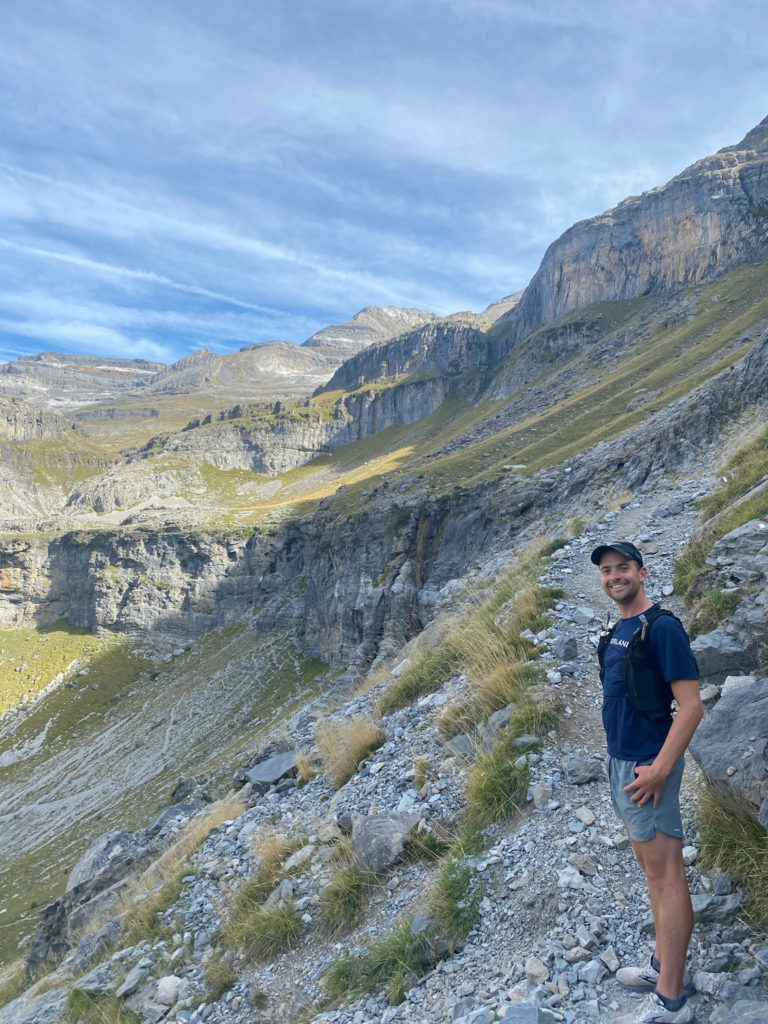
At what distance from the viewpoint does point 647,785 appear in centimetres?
350

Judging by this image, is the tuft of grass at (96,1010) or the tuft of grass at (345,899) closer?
the tuft of grass at (345,899)

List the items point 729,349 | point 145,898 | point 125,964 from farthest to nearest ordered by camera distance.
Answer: point 729,349 < point 145,898 < point 125,964

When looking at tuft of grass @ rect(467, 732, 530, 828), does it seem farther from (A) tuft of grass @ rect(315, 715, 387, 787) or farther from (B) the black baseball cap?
(B) the black baseball cap

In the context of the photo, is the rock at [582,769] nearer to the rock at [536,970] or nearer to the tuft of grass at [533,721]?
the tuft of grass at [533,721]

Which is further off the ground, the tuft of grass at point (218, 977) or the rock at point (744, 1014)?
the rock at point (744, 1014)

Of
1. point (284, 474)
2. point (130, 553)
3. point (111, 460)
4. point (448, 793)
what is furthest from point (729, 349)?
point (111, 460)

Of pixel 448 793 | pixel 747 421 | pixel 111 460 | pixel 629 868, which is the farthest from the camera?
pixel 111 460

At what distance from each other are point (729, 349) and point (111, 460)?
189305 millimetres

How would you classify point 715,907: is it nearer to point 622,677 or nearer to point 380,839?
point 622,677

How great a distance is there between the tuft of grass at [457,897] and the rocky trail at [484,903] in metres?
0.09

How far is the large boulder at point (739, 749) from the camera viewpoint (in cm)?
394

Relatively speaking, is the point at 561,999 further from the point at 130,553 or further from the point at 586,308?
the point at 586,308

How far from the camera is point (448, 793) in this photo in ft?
22.4

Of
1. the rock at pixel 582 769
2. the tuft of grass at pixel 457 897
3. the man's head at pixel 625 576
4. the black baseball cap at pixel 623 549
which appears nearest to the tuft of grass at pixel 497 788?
the rock at pixel 582 769
